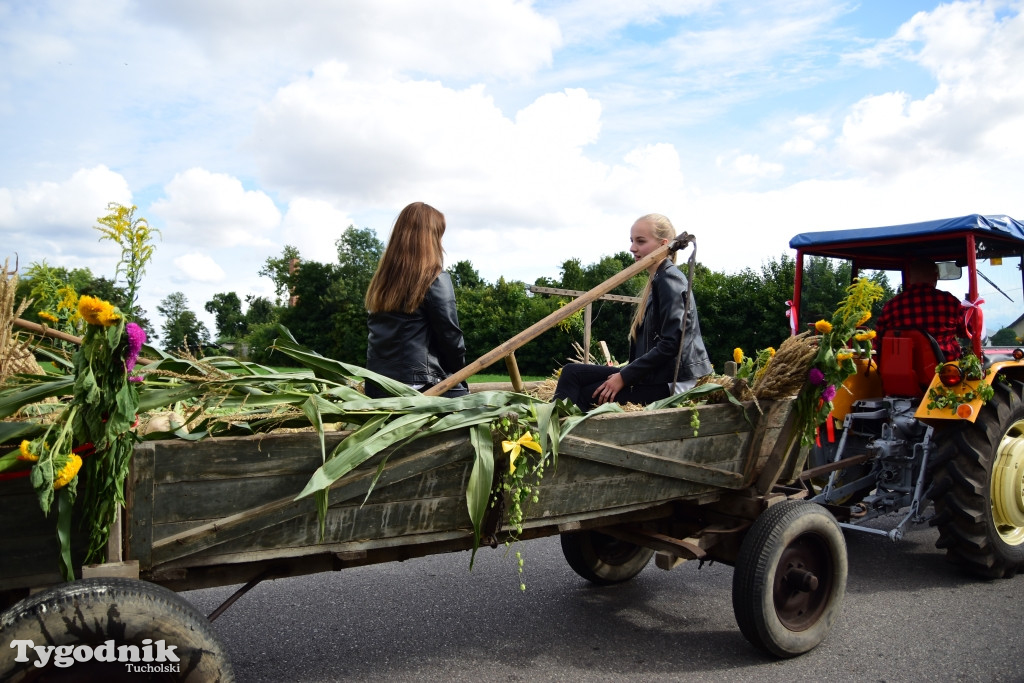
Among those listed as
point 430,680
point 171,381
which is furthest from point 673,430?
point 171,381

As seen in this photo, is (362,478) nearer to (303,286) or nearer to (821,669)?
(821,669)

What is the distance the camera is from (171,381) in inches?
95.1

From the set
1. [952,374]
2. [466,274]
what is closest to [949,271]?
[952,374]

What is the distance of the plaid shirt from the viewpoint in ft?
16.5

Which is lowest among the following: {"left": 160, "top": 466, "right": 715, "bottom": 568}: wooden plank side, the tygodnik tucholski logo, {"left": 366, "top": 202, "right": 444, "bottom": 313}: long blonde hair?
the tygodnik tucholski logo

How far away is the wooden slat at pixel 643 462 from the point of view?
285 cm

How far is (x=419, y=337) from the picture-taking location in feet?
11.5

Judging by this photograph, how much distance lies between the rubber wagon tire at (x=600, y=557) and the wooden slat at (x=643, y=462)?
105 centimetres

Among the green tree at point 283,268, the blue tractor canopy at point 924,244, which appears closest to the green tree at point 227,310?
the green tree at point 283,268

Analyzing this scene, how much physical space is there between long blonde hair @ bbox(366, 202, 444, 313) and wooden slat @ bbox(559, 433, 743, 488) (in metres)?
1.10

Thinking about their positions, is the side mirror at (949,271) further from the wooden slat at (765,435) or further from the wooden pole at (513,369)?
the wooden pole at (513,369)

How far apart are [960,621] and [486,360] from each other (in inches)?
118

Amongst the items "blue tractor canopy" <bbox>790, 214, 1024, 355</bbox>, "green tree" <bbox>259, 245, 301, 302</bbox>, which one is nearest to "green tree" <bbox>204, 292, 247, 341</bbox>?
"green tree" <bbox>259, 245, 301, 302</bbox>

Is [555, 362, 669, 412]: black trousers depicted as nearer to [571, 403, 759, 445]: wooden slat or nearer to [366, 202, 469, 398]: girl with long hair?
[571, 403, 759, 445]: wooden slat
